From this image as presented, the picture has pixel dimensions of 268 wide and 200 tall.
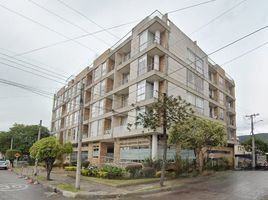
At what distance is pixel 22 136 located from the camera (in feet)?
196

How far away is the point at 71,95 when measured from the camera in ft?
163

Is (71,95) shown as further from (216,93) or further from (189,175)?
(189,175)

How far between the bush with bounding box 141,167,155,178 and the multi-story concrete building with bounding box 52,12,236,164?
119 inches

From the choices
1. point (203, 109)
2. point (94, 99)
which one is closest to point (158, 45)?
point (203, 109)

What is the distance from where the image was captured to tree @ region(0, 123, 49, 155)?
5869 centimetres

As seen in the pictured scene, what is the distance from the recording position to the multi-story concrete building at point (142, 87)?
91.7 feet

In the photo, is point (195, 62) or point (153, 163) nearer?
point (153, 163)

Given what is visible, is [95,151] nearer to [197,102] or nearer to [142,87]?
[142,87]

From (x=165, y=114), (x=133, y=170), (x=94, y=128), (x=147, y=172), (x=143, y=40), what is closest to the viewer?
(x=165, y=114)

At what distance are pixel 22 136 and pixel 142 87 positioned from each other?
1637 inches

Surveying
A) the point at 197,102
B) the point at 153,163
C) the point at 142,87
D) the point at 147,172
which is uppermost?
the point at 142,87

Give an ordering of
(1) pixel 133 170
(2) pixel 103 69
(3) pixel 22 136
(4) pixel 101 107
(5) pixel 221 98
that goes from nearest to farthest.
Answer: (1) pixel 133 170 < (4) pixel 101 107 < (2) pixel 103 69 < (5) pixel 221 98 < (3) pixel 22 136

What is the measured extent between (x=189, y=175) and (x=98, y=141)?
1533 cm

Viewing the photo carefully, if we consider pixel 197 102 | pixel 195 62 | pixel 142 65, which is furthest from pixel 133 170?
pixel 195 62
